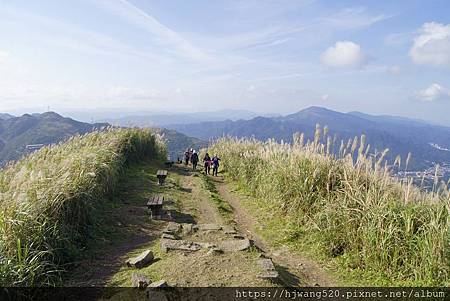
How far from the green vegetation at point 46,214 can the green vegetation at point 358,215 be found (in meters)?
4.41

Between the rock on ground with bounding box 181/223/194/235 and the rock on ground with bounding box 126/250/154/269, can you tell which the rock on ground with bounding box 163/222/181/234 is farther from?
the rock on ground with bounding box 126/250/154/269

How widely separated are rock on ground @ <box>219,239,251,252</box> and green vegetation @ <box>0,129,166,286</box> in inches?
102

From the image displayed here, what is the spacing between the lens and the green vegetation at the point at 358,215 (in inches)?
210

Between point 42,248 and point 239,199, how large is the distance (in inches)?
317

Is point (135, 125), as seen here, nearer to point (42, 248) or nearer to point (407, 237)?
point (42, 248)

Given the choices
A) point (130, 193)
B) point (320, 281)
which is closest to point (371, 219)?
point (320, 281)

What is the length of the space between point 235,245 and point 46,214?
11.0 ft

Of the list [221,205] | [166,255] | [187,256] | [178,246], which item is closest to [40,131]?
[221,205]

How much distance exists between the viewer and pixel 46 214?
582 cm

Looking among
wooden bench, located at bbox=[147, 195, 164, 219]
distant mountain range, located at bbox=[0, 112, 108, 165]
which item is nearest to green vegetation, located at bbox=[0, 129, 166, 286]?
wooden bench, located at bbox=[147, 195, 164, 219]

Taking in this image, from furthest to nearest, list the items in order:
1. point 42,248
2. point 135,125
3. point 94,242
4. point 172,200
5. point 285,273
Answer: point 135,125 < point 172,200 < point 94,242 < point 285,273 < point 42,248

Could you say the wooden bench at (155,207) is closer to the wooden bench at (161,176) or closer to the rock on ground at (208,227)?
the rock on ground at (208,227)

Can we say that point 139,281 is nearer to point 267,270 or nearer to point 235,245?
point 267,270

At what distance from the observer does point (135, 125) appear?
20734mm
